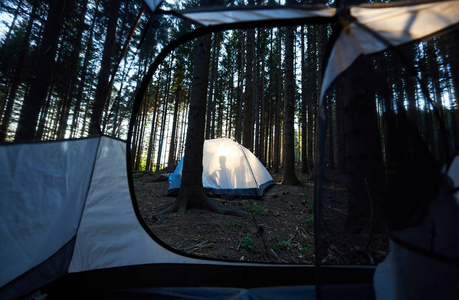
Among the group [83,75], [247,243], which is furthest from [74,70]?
[247,243]

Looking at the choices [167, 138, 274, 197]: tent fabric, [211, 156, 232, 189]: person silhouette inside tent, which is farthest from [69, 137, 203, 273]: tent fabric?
[211, 156, 232, 189]: person silhouette inside tent

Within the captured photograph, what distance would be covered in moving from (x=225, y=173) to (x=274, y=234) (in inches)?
114

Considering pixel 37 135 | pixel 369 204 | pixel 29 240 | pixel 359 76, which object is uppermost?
pixel 359 76

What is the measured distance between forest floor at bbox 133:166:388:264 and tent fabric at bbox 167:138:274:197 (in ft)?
2.37

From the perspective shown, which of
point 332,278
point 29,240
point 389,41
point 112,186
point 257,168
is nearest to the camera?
point 29,240

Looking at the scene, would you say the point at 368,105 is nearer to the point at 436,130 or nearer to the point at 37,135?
the point at 436,130

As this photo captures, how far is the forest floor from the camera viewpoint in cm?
139

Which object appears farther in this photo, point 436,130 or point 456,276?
point 436,130

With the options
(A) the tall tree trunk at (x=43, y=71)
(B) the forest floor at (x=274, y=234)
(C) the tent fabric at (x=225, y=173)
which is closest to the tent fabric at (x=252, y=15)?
(A) the tall tree trunk at (x=43, y=71)

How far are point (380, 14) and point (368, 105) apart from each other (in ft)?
2.05

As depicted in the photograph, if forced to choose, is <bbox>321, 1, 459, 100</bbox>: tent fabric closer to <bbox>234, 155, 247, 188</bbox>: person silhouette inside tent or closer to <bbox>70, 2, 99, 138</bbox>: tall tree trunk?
<bbox>70, 2, 99, 138</bbox>: tall tree trunk

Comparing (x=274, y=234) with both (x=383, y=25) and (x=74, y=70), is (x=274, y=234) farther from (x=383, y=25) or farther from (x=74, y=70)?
(x=74, y=70)

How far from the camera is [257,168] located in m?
7.01

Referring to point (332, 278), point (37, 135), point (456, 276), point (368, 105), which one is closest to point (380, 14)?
point (368, 105)
